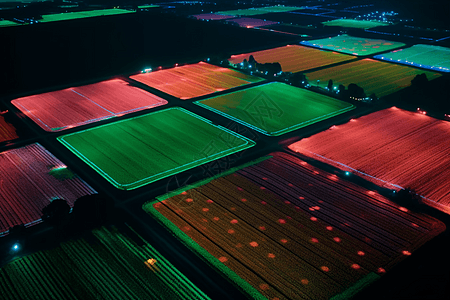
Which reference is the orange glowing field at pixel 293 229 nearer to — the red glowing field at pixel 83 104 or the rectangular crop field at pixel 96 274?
the rectangular crop field at pixel 96 274

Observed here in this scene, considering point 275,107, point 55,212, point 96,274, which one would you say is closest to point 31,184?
point 55,212

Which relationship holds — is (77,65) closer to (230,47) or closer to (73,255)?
(230,47)

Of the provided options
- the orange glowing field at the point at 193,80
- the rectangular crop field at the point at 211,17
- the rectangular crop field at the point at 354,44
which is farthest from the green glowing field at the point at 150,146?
the rectangular crop field at the point at 211,17

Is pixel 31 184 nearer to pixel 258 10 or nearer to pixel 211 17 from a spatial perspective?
pixel 211 17

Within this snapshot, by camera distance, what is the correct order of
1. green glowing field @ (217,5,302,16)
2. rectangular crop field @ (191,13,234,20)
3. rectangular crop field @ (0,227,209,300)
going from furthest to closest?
green glowing field @ (217,5,302,16), rectangular crop field @ (191,13,234,20), rectangular crop field @ (0,227,209,300)

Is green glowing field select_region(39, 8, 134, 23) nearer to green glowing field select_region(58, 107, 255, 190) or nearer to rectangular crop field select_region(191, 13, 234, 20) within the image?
rectangular crop field select_region(191, 13, 234, 20)

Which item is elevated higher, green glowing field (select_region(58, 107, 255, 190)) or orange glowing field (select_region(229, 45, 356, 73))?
orange glowing field (select_region(229, 45, 356, 73))

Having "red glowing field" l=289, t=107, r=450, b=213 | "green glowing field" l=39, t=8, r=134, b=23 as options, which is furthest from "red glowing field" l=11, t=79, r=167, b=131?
"green glowing field" l=39, t=8, r=134, b=23
